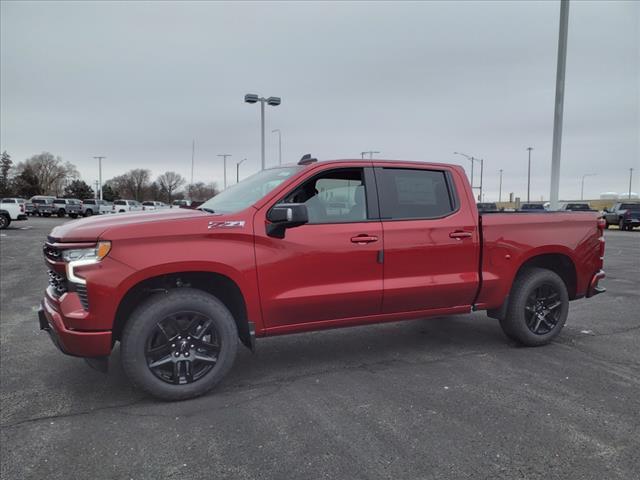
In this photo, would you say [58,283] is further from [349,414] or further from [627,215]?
[627,215]

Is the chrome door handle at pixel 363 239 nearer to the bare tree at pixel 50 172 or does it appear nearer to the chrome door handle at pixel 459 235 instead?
the chrome door handle at pixel 459 235

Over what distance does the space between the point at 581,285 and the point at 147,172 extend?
117736 millimetres

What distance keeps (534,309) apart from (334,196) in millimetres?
2590

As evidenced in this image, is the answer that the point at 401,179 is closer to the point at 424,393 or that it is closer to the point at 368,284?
the point at 368,284

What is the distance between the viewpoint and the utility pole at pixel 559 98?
12172 mm

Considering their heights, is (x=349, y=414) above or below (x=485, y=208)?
below

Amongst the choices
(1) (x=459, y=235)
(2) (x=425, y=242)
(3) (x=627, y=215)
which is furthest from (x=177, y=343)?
(3) (x=627, y=215)

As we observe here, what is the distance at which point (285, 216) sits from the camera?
12.4 ft

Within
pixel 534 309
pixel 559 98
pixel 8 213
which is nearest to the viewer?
pixel 534 309

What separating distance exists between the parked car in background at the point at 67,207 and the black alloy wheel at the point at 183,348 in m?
48.0

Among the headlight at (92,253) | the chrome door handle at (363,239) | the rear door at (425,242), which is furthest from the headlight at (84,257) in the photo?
the rear door at (425,242)

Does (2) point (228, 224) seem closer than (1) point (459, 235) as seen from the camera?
Yes

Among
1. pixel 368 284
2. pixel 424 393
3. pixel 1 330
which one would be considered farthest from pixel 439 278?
pixel 1 330

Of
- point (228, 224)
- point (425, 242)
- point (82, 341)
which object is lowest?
point (82, 341)
